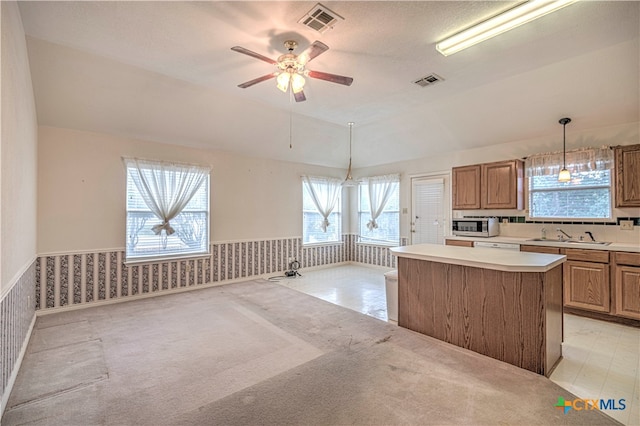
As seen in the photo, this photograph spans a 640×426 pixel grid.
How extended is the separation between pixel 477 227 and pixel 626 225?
1781 mm

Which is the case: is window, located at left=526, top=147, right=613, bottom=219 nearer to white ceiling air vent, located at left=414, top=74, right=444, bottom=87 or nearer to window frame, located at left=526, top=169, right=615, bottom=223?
window frame, located at left=526, top=169, right=615, bottom=223

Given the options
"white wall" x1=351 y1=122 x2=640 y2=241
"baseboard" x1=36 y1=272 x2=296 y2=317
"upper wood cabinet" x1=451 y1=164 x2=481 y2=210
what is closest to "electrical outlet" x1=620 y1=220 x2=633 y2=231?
"white wall" x1=351 y1=122 x2=640 y2=241

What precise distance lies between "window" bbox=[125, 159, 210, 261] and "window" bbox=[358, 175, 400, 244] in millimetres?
3759

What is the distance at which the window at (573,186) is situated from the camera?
4.05m

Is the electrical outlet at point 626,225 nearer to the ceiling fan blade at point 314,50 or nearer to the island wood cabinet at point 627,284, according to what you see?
the island wood cabinet at point 627,284

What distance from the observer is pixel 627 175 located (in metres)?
3.71

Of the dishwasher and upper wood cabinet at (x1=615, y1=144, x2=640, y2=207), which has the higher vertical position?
upper wood cabinet at (x1=615, y1=144, x2=640, y2=207)

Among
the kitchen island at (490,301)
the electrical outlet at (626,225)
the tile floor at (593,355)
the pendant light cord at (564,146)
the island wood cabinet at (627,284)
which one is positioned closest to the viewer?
the tile floor at (593,355)

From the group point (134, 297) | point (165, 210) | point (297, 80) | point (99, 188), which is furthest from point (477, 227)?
point (99, 188)

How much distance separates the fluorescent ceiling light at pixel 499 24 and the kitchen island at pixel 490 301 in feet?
6.92

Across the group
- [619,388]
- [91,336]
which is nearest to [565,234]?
[619,388]

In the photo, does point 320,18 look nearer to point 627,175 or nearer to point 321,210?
point 627,175

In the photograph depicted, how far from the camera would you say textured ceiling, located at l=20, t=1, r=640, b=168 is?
2496mm

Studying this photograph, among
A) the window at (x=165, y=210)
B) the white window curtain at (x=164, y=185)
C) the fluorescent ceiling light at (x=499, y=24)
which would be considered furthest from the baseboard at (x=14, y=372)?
the fluorescent ceiling light at (x=499, y=24)
